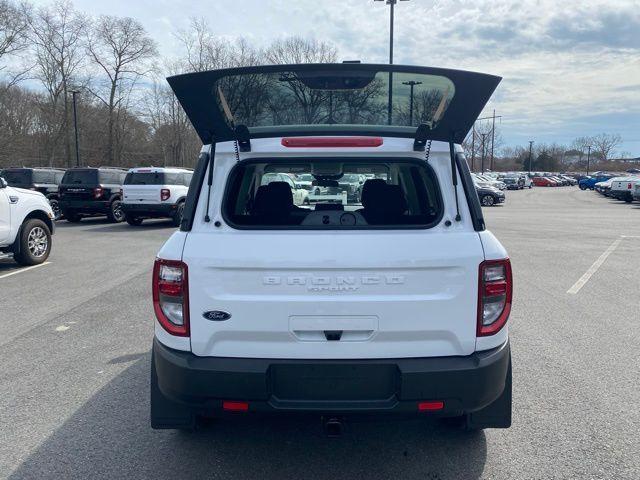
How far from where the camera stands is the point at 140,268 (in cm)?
912

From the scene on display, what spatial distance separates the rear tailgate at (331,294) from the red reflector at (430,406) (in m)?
0.24

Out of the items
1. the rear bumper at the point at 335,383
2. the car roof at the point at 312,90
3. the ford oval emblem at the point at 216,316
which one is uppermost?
the car roof at the point at 312,90

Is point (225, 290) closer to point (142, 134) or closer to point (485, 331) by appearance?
point (485, 331)

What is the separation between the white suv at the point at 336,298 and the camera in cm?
251

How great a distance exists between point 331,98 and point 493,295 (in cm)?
135

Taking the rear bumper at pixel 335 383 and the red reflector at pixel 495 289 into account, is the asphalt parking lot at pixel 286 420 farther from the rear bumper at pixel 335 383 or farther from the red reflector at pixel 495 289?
the red reflector at pixel 495 289

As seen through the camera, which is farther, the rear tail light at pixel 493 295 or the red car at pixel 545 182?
the red car at pixel 545 182

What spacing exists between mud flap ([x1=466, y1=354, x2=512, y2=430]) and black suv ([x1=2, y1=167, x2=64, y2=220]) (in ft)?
57.6

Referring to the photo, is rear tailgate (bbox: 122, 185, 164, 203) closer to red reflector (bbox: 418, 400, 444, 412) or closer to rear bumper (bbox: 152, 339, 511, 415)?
rear bumper (bbox: 152, 339, 511, 415)

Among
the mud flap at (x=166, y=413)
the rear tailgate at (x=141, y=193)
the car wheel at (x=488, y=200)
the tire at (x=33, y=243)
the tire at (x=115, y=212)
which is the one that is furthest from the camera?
the car wheel at (x=488, y=200)

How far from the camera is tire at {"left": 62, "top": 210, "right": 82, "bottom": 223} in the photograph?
17406 millimetres

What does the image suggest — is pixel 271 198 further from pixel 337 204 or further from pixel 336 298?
pixel 336 298

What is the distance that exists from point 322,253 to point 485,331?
911 millimetres

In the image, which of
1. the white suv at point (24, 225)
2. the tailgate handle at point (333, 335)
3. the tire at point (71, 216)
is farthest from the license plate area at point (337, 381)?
the tire at point (71, 216)
